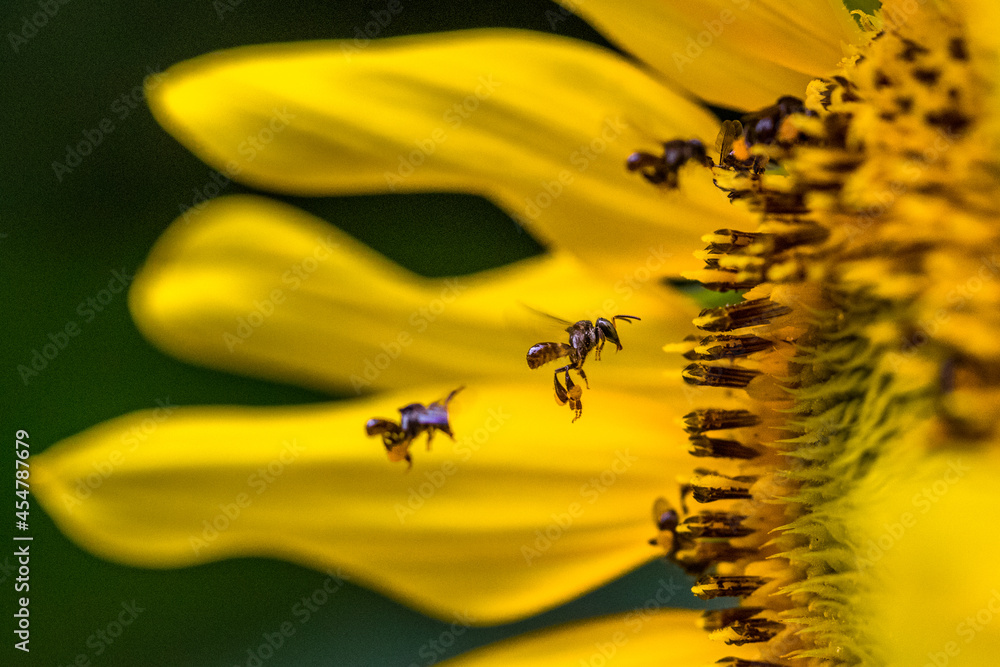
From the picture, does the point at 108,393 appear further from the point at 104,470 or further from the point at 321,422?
the point at 321,422

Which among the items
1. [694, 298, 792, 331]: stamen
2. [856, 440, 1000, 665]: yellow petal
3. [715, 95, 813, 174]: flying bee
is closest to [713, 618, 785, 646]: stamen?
[856, 440, 1000, 665]: yellow petal

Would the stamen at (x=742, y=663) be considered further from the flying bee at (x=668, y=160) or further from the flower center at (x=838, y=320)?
the flying bee at (x=668, y=160)

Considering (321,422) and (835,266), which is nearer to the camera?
(835,266)

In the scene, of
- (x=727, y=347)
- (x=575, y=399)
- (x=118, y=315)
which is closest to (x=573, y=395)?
(x=575, y=399)

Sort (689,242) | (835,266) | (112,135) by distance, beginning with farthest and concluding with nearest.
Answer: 1. (112,135)
2. (689,242)
3. (835,266)

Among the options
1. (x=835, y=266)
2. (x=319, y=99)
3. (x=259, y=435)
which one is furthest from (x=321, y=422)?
(x=835, y=266)

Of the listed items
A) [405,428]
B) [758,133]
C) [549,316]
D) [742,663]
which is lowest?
[742,663]

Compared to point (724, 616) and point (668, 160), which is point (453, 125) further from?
point (724, 616)
